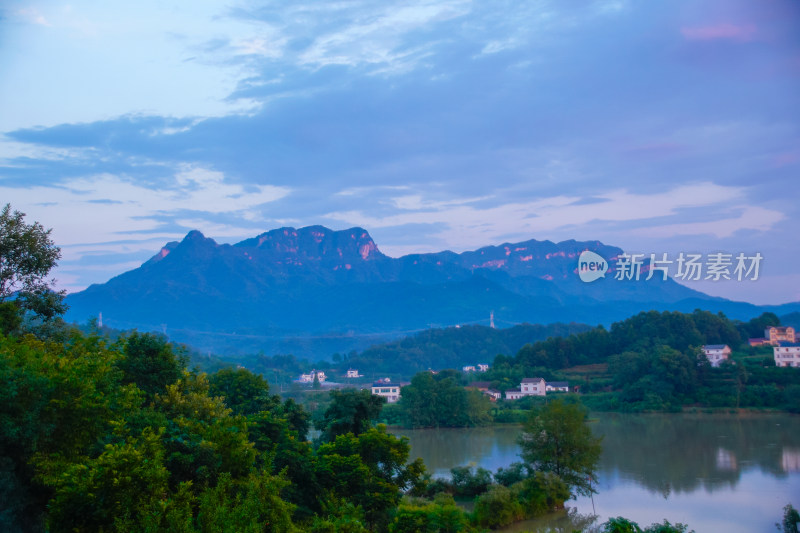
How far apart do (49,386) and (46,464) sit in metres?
0.84

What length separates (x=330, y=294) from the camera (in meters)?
158

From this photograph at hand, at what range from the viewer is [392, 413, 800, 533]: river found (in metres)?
14.1

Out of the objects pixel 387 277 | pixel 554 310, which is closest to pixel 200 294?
pixel 387 277

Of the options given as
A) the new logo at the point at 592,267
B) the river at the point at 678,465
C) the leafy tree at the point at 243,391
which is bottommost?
the river at the point at 678,465

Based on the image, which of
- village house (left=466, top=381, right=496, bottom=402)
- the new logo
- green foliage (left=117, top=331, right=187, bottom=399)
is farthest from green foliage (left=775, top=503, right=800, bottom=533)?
village house (left=466, top=381, right=496, bottom=402)

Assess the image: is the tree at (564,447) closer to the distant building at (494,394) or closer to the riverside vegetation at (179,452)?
the riverside vegetation at (179,452)

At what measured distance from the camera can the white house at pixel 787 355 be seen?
115ft

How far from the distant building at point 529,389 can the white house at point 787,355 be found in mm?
12337

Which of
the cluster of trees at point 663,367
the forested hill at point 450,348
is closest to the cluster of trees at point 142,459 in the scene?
the cluster of trees at point 663,367

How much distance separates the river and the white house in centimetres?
788

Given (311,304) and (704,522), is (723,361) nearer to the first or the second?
(704,522)

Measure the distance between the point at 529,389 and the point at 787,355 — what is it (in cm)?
1381

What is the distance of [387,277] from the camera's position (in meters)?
174

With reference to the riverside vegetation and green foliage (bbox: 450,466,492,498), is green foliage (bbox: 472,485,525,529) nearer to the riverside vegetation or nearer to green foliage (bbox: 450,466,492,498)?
the riverside vegetation
